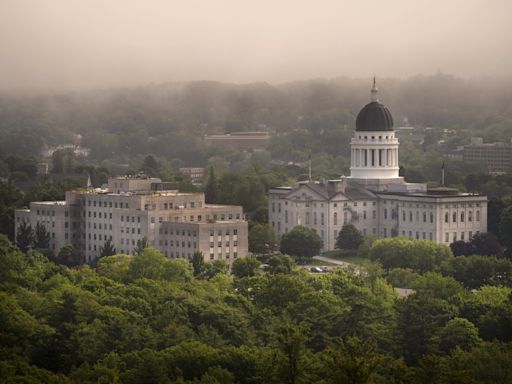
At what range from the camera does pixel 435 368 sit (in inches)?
2552

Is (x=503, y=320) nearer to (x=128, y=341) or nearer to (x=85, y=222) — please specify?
(x=128, y=341)

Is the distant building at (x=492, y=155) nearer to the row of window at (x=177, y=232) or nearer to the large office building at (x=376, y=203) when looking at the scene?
the large office building at (x=376, y=203)

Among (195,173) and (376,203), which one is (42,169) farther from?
(376,203)

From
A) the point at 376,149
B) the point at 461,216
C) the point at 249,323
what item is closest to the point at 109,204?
the point at 461,216

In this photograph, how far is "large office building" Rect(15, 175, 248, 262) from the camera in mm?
103312

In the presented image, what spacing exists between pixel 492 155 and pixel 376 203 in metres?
76.2

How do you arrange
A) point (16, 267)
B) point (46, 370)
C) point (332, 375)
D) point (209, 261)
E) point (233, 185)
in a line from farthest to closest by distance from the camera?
1. point (233, 185)
2. point (209, 261)
3. point (16, 267)
4. point (46, 370)
5. point (332, 375)

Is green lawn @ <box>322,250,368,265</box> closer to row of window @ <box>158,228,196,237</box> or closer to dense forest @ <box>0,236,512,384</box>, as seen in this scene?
row of window @ <box>158,228,196,237</box>

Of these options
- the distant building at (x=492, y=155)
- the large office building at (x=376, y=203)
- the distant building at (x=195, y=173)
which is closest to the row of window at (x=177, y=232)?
the large office building at (x=376, y=203)

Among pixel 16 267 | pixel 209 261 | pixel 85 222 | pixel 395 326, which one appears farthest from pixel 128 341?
pixel 85 222

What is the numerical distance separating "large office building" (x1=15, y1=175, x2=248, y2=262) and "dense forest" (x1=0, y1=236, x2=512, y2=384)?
19.7ft

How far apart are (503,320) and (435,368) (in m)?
14.9

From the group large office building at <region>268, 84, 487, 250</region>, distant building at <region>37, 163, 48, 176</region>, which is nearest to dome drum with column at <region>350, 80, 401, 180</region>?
large office building at <region>268, 84, 487, 250</region>

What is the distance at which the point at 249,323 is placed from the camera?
258 feet
